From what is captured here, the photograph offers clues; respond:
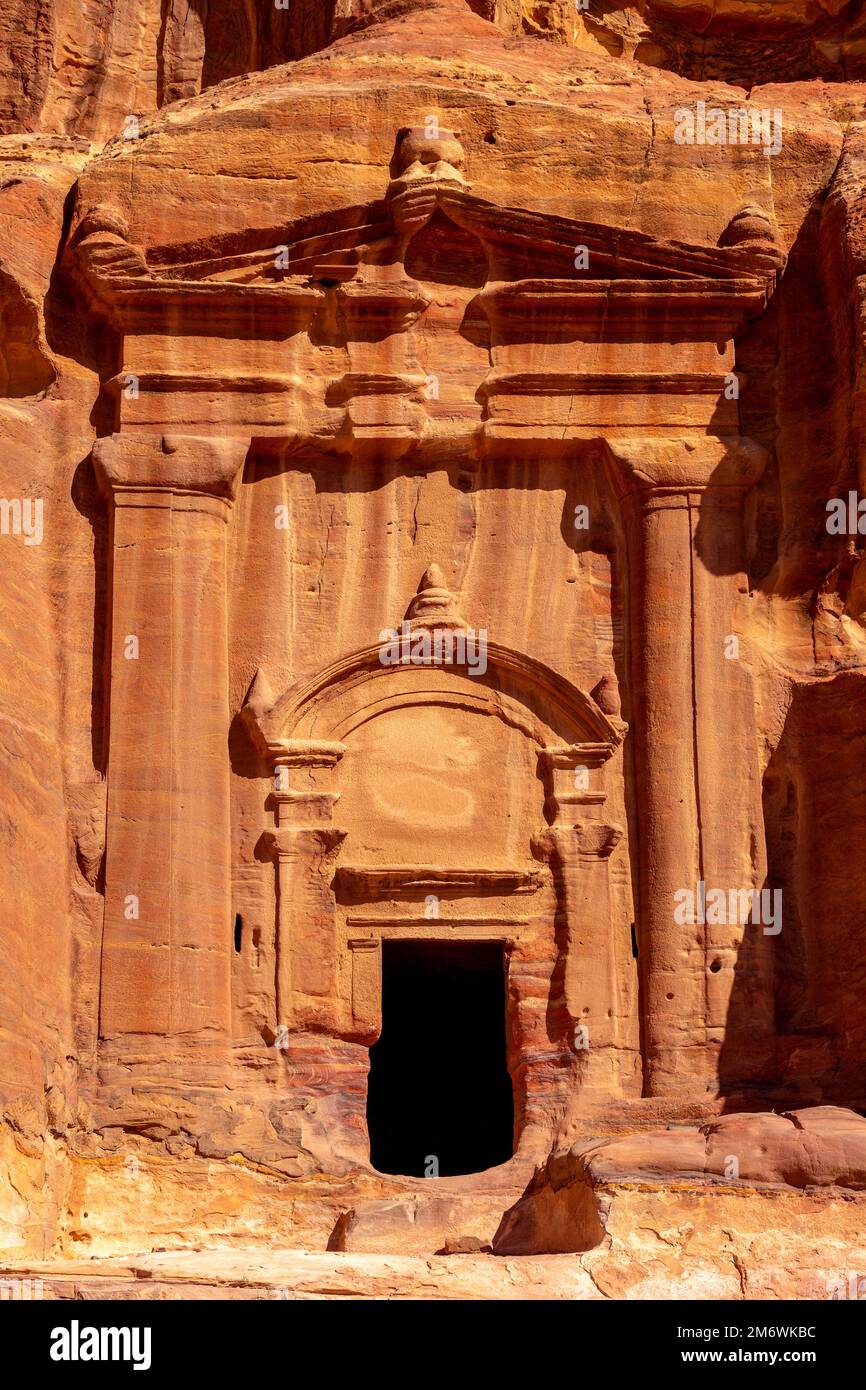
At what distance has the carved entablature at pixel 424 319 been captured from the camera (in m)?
18.8

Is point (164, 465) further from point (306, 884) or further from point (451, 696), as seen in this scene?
point (306, 884)

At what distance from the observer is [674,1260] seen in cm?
1405

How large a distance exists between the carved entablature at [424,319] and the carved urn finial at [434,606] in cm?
108

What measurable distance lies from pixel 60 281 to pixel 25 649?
313cm

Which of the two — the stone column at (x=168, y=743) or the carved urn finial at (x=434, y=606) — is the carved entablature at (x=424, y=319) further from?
the carved urn finial at (x=434, y=606)

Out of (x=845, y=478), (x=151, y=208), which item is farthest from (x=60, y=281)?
(x=845, y=478)

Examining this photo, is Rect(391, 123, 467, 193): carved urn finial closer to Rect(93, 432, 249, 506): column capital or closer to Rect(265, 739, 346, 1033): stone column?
Rect(93, 432, 249, 506): column capital

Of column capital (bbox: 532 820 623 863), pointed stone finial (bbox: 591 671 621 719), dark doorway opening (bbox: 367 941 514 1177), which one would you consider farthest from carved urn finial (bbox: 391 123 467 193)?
dark doorway opening (bbox: 367 941 514 1177)

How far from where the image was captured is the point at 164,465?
60.7 feet

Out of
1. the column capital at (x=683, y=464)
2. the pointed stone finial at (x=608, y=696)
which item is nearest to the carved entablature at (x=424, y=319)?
the column capital at (x=683, y=464)

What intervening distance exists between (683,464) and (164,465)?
3.93 metres

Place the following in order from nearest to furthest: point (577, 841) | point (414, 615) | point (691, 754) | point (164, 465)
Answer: point (577, 841) → point (691, 754) → point (164, 465) → point (414, 615)

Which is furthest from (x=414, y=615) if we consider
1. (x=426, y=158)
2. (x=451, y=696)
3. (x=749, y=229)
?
(x=749, y=229)

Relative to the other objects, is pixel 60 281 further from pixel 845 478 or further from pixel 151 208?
pixel 845 478
